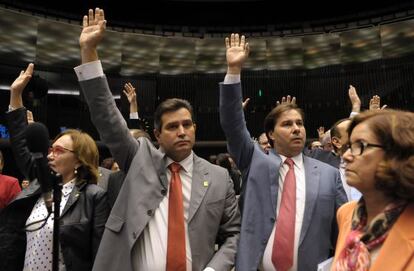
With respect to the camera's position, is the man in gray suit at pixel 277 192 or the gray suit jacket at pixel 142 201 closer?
the gray suit jacket at pixel 142 201

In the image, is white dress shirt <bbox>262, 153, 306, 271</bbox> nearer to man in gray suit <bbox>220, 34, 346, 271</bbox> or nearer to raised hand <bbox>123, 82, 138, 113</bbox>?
man in gray suit <bbox>220, 34, 346, 271</bbox>

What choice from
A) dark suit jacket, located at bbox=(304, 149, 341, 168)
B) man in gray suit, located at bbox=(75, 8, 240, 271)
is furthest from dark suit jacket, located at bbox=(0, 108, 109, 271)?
dark suit jacket, located at bbox=(304, 149, 341, 168)

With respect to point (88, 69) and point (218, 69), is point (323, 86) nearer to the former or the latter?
point (218, 69)

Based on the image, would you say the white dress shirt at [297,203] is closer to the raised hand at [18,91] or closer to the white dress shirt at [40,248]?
the white dress shirt at [40,248]

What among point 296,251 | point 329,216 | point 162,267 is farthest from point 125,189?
point 329,216

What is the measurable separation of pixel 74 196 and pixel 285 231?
3.82 ft

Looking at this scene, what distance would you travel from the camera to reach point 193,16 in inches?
583

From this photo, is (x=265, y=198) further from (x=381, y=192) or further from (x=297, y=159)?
(x=381, y=192)

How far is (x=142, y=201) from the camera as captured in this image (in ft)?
6.45

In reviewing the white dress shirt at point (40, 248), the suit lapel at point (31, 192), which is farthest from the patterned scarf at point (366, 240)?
the suit lapel at point (31, 192)

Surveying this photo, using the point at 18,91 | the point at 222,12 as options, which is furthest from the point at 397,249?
the point at 222,12

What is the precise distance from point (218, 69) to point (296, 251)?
35.3 feet

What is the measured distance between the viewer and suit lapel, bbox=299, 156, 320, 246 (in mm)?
2170

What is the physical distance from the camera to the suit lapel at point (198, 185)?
6.64 ft
